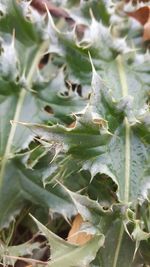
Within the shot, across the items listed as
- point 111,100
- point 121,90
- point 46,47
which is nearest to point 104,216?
point 111,100

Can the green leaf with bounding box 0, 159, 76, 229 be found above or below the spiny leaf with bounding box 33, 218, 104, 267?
above

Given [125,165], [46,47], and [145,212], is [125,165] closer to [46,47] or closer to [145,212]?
[145,212]

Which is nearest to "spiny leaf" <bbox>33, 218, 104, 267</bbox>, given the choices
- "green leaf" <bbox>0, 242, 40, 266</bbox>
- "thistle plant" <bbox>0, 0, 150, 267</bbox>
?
"thistle plant" <bbox>0, 0, 150, 267</bbox>

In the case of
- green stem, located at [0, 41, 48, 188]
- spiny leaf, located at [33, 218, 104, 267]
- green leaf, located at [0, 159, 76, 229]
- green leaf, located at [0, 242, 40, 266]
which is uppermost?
green stem, located at [0, 41, 48, 188]

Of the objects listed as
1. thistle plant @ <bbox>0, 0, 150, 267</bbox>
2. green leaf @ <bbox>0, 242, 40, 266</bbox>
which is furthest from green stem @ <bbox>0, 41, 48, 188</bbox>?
green leaf @ <bbox>0, 242, 40, 266</bbox>

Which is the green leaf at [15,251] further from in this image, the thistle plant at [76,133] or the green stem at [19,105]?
the green stem at [19,105]

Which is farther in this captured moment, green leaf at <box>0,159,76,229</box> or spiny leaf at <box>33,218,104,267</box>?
green leaf at <box>0,159,76,229</box>

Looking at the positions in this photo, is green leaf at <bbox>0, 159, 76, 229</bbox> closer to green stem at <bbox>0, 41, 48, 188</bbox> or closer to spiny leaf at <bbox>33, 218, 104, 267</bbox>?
green stem at <bbox>0, 41, 48, 188</bbox>

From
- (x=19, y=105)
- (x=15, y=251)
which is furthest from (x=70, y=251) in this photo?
(x=19, y=105)
